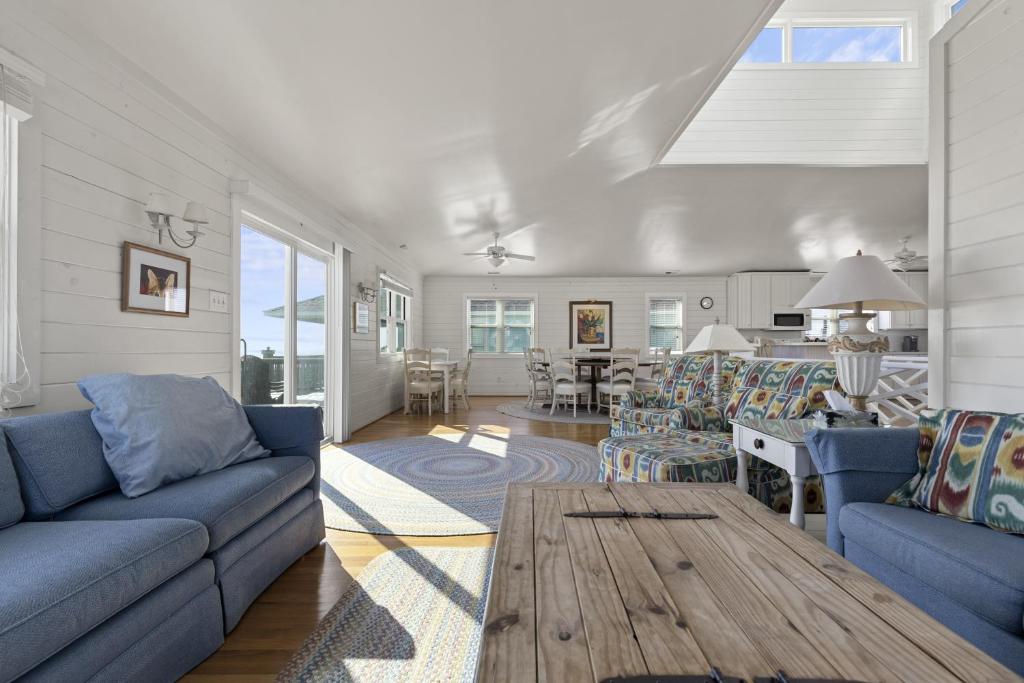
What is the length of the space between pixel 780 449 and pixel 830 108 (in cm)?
388

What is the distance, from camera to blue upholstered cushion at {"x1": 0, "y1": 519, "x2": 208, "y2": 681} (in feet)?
3.29

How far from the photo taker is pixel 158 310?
8.33ft

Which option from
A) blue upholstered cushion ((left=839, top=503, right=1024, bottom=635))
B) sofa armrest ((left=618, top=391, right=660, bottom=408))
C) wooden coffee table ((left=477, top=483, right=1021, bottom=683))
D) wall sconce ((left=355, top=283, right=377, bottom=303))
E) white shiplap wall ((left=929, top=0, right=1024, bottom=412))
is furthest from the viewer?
wall sconce ((left=355, top=283, right=377, bottom=303))

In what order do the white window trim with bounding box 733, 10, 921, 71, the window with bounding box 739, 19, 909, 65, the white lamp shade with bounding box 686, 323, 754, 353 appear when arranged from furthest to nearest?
the window with bounding box 739, 19, 909, 65
the white window trim with bounding box 733, 10, 921, 71
the white lamp shade with bounding box 686, 323, 754, 353

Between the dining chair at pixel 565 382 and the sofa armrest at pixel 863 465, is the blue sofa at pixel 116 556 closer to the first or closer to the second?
the sofa armrest at pixel 863 465

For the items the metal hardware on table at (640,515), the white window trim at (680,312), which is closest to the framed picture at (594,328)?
the white window trim at (680,312)

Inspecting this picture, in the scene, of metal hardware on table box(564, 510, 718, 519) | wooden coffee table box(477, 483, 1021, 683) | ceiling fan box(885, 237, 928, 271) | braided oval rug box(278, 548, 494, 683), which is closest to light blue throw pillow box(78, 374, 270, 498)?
braided oval rug box(278, 548, 494, 683)

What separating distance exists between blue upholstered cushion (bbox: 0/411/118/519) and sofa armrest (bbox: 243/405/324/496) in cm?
65

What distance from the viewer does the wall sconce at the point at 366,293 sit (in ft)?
18.1

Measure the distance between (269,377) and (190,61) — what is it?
2.33 meters

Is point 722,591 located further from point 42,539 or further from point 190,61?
point 190,61

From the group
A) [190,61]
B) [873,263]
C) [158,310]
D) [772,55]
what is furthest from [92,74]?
[772,55]

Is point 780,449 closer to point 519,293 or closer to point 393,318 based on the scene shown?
point 393,318

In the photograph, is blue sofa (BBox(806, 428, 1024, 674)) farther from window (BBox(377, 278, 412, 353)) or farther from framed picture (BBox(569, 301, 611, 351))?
framed picture (BBox(569, 301, 611, 351))
